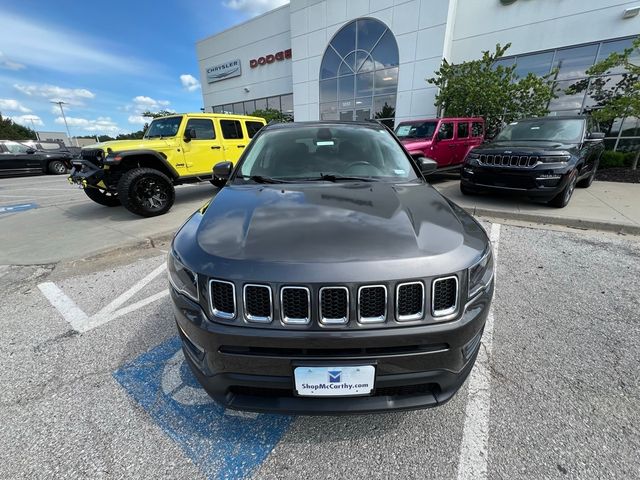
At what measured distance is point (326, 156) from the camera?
2.63m

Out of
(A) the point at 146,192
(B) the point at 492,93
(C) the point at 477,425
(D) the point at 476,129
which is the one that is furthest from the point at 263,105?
(C) the point at 477,425

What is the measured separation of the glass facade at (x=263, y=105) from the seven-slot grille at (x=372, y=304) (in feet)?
71.4

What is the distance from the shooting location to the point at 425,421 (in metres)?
1.71

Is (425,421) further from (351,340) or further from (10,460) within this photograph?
(10,460)

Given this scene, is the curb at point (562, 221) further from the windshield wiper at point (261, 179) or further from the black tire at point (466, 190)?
the windshield wiper at point (261, 179)

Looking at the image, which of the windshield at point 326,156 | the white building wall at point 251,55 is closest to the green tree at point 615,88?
the windshield at point 326,156

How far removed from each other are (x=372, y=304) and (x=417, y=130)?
9.22m

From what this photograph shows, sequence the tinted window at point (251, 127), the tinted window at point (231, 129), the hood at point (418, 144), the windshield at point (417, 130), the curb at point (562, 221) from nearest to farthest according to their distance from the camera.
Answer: the curb at point (562, 221) → the tinted window at point (231, 129) → the tinted window at point (251, 127) → the hood at point (418, 144) → the windshield at point (417, 130)

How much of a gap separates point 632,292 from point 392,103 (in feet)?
49.6

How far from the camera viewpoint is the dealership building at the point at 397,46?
462 inches

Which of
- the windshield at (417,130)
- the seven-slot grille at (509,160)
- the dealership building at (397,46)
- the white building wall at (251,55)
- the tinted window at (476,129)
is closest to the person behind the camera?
the seven-slot grille at (509,160)

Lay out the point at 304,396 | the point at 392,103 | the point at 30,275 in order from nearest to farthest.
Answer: the point at 304,396 → the point at 30,275 → the point at 392,103

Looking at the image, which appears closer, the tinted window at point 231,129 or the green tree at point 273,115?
the tinted window at point 231,129

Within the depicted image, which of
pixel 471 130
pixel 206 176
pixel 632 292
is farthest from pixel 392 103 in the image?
pixel 632 292
